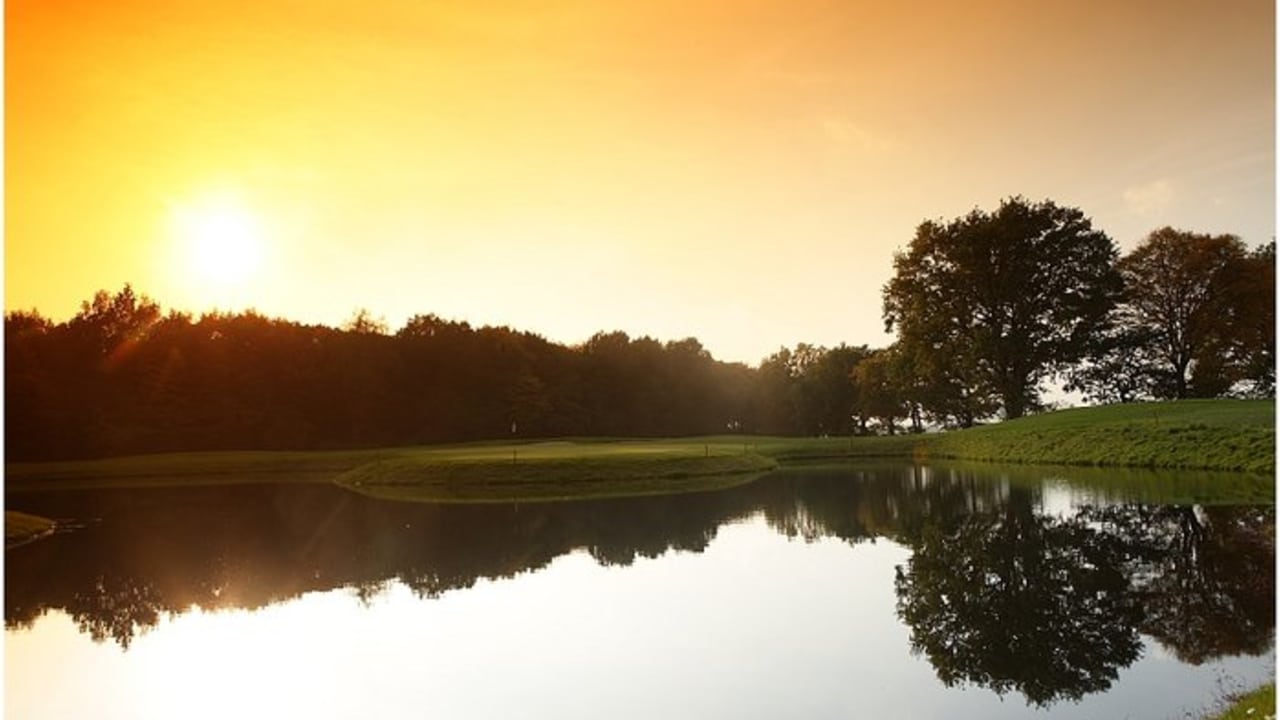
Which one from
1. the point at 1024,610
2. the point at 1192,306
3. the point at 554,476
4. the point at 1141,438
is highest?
the point at 1192,306

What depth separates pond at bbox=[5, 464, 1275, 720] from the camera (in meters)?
9.50

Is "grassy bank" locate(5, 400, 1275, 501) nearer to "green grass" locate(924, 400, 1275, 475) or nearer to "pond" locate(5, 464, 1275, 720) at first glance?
"green grass" locate(924, 400, 1275, 475)

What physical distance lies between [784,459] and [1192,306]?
25.3 meters

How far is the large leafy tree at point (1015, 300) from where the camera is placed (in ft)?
163

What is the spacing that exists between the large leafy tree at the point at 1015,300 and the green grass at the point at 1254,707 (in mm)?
42880

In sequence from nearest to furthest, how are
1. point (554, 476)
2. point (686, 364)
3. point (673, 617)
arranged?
point (673, 617) < point (554, 476) < point (686, 364)

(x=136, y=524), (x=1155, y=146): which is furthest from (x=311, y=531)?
(x=1155, y=146)

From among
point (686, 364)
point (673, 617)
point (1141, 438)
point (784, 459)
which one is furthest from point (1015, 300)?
point (686, 364)

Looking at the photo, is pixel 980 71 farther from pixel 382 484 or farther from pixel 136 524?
pixel 382 484

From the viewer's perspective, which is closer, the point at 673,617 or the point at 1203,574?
the point at 673,617

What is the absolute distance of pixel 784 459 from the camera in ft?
173

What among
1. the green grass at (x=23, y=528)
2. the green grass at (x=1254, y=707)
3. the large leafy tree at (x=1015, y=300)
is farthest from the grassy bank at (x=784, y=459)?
the green grass at (x=1254, y=707)

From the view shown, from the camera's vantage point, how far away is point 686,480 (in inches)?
1543

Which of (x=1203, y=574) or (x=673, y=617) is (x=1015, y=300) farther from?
(x=673, y=617)
